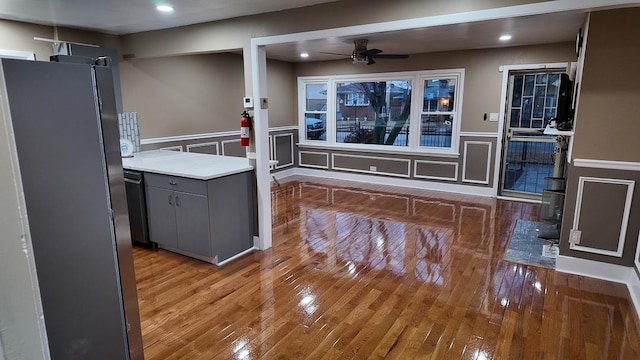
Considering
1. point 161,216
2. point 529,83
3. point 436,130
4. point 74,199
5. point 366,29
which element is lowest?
point 161,216

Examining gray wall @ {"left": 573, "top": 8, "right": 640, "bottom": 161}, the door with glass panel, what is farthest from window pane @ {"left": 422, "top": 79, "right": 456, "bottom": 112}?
gray wall @ {"left": 573, "top": 8, "right": 640, "bottom": 161}

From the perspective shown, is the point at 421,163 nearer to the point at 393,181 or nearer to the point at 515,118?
the point at 393,181

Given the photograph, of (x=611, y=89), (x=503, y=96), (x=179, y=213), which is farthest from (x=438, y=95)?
(x=179, y=213)

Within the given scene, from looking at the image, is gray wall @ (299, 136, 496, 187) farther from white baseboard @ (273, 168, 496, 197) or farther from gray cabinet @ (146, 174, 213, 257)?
gray cabinet @ (146, 174, 213, 257)

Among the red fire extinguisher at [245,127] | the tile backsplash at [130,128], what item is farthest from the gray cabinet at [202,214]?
the tile backsplash at [130,128]

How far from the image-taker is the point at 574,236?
3.33 meters

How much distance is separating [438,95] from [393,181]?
1.72 meters

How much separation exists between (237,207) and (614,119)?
335 centimetres

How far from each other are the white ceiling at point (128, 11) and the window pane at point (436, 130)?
12.8 feet

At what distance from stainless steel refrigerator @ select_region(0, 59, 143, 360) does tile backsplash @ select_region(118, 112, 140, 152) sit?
12.6 ft

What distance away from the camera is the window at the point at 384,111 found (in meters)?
6.30

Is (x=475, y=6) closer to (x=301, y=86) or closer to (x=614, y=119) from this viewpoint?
(x=614, y=119)

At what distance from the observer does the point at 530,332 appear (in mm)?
2508

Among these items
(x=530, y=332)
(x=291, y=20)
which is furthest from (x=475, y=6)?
(x=530, y=332)
